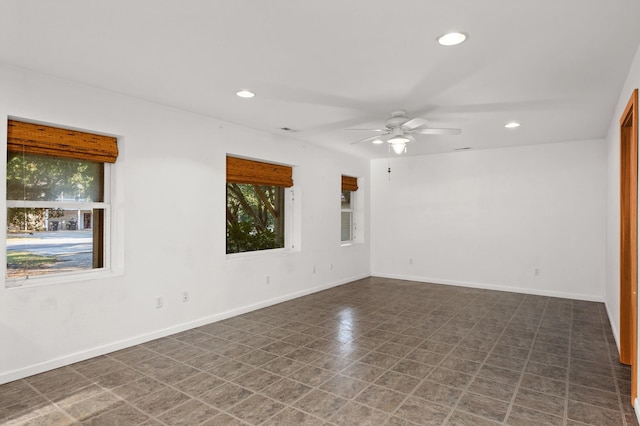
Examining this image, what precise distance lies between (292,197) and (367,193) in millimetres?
2242

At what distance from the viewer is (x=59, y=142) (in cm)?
328

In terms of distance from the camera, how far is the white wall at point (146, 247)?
304 centimetres

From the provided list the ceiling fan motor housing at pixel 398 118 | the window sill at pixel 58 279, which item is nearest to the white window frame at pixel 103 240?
the window sill at pixel 58 279

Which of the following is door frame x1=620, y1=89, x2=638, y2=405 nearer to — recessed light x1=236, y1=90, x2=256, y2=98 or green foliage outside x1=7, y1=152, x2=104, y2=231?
recessed light x1=236, y1=90, x2=256, y2=98

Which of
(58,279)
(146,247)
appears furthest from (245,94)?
(58,279)

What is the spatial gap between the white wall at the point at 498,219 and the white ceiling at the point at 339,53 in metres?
1.92

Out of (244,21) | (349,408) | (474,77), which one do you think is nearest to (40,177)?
(244,21)

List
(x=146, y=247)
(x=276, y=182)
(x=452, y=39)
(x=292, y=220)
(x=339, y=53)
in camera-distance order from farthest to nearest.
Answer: (x=292, y=220) → (x=276, y=182) → (x=146, y=247) → (x=339, y=53) → (x=452, y=39)

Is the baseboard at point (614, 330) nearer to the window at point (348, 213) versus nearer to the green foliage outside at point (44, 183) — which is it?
the window at point (348, 213)

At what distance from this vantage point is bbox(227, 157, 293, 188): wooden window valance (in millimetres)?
4934

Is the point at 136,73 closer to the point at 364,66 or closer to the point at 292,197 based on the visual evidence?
the point at 364,66

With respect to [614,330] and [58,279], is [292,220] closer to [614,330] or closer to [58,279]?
[58,279]

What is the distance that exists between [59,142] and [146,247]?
121 cm

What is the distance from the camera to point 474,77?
3148mm
